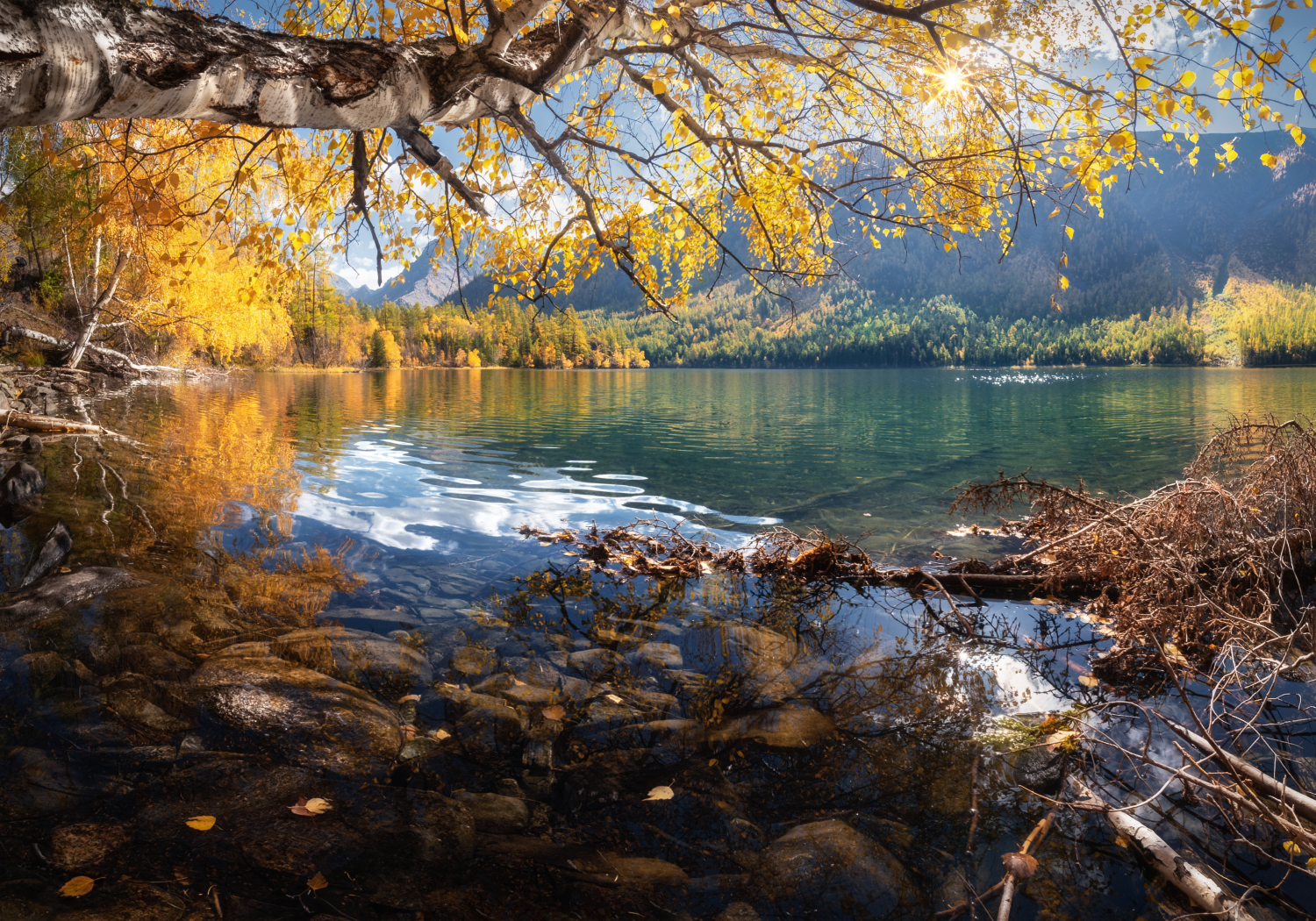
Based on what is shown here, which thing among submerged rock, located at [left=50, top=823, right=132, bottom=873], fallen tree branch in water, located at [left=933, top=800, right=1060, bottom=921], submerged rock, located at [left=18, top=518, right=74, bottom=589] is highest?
submerged rock, located at [left=18, top=518, right=74, bottom=589]

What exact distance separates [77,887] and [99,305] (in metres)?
26.3

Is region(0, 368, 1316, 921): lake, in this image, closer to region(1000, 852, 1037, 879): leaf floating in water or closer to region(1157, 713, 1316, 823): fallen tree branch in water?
region(1000, 852, 1037, 879): leaf floating in water

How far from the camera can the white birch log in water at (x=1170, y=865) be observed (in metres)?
2.56

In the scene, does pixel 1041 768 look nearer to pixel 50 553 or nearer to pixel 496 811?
pixel 496 811

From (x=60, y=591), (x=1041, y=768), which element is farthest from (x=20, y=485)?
(x=1041, y=768)

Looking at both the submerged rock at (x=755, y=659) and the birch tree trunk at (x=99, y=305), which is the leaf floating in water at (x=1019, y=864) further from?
the birch tree trunk at (x=99, y=305)

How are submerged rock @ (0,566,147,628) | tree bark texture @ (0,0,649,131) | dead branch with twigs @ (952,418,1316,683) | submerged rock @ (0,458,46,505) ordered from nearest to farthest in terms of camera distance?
tree bark texture @ (0,0,649,131)
submerged rock @ (0,566,147,628)
dead branch with twigs @ (952,418,1316,683)
submerged rock @ (0,458,46,505)

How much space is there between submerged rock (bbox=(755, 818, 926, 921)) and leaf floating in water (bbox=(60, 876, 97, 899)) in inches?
113

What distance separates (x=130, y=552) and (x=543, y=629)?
16.6ft

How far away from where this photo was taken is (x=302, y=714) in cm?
394

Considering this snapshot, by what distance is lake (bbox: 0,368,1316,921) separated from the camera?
9.40 feet

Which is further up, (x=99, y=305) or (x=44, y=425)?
(x=99, y=305)

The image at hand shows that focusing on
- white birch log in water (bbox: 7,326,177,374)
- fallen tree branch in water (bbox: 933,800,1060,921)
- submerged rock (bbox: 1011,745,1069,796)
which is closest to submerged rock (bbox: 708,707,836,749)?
fallen tree branch in water (bbox: 933,800,1060,921)

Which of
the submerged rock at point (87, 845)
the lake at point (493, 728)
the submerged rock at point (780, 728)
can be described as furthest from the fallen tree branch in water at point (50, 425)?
the submerged rock at point (780, 728)
